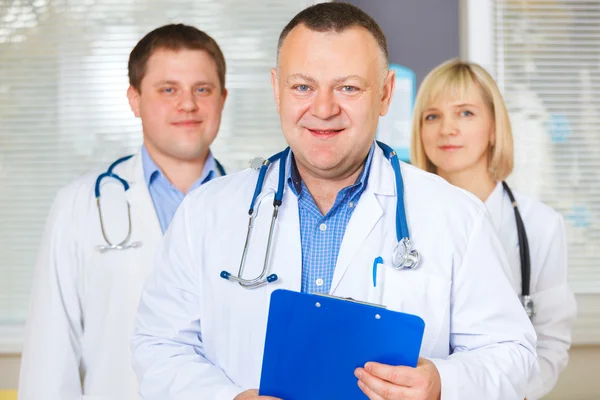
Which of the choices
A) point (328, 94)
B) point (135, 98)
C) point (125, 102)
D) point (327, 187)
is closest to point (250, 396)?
point (327, 187)

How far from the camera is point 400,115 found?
3.17 m

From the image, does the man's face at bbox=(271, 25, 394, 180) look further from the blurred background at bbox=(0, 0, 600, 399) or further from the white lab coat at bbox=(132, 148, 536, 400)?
the blurred background at bbox=(0, 0, 600, 399)

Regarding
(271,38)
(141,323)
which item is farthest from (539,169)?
(141,323)

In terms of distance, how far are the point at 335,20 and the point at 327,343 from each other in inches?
23.2

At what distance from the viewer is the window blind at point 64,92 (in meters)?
3.31

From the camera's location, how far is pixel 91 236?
1.96 metres

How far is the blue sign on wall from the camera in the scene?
316 centimetres

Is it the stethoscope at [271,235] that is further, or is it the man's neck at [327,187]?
the man's neck at [327,187]

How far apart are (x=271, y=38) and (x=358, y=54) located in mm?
2030

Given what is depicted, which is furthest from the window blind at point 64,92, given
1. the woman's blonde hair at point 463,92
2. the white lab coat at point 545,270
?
the white lab coat at point 545,270

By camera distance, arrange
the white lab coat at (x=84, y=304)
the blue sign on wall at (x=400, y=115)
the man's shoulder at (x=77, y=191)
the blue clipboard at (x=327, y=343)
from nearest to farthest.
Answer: the blue clipboard at (x=327, y=343), the white lab coat at (x=84, y=304), the man's shoulder at (x=77, y=191), the blue sign on wall at (x=400, y=115)

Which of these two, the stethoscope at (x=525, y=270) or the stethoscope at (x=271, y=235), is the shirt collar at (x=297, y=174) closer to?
the stethoscope at (x=271, y=235)

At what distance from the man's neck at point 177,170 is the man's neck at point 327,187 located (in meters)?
0.65

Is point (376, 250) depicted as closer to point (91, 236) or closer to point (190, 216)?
point (190, 216)
